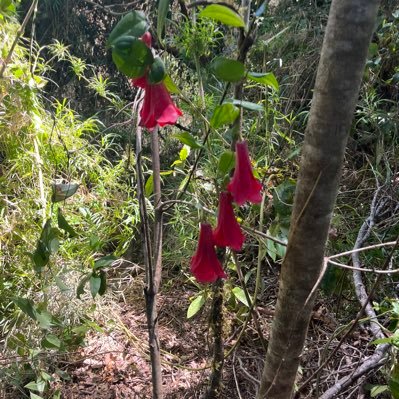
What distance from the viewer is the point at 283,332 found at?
761 mm

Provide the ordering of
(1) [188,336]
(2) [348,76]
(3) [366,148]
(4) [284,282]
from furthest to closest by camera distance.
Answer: (3) [366,148], (1) [188,336], (4) [284,282], (2) [348,76]

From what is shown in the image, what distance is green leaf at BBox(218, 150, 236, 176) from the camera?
0.71m

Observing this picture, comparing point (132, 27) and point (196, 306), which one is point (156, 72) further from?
point (196, 306)

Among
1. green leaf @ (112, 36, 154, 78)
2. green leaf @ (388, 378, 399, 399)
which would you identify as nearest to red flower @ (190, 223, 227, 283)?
green leaf @ (112, 36, 154, 78)

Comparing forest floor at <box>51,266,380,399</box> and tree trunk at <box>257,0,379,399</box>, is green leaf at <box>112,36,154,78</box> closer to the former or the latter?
tree trunk at <box>257,0,379,399</box>

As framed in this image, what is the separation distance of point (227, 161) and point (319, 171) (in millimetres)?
150

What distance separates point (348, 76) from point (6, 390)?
1223 mm

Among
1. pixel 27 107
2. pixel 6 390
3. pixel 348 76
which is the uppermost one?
pixel 348 76

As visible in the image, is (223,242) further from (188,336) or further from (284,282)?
(188,336)

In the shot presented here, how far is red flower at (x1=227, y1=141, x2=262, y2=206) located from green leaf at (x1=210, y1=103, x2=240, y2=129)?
0.05 m

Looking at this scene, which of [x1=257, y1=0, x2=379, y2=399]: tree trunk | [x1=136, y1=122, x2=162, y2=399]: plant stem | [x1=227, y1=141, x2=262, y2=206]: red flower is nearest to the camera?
[x1=257, y1=0, x2=379, y2=399]: tree trunk

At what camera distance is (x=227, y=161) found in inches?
28.4

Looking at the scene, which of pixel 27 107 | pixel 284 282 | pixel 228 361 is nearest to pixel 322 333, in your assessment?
pixel 228 361

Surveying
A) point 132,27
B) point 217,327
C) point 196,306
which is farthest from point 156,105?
point 196,306
